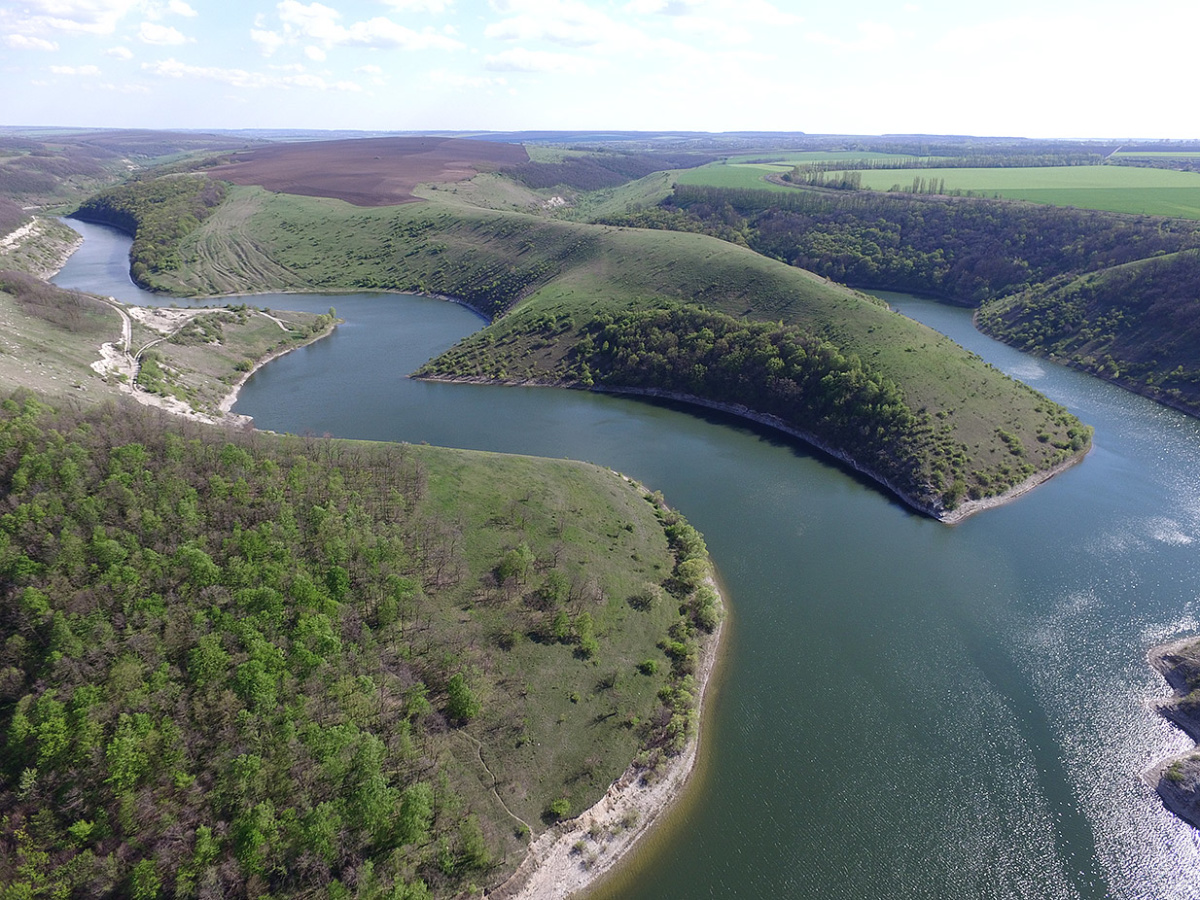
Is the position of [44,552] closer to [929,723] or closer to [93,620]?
[93,620]

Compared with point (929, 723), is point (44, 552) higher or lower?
higher

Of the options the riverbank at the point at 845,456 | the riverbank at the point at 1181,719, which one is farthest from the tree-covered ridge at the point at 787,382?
the riverbank at the point at 1181,719

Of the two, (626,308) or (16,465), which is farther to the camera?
(626,308)

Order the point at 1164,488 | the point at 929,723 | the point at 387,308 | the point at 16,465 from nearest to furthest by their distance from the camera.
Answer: the point at 16,465 < the point at 929,723 < the point at 1164,488 < the point at 387,308

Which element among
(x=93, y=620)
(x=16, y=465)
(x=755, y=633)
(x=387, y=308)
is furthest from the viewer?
(x=387, y=308)

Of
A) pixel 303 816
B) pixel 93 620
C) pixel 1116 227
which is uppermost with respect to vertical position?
pixel 1116 227

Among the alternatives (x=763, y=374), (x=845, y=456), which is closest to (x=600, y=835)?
(x=845, y=456)

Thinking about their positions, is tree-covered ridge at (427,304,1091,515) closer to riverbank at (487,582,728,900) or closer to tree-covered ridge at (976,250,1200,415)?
tree-covered ridge at (976,250,1200,415)

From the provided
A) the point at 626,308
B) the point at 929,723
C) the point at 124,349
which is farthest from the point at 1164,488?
the point at 124,349
